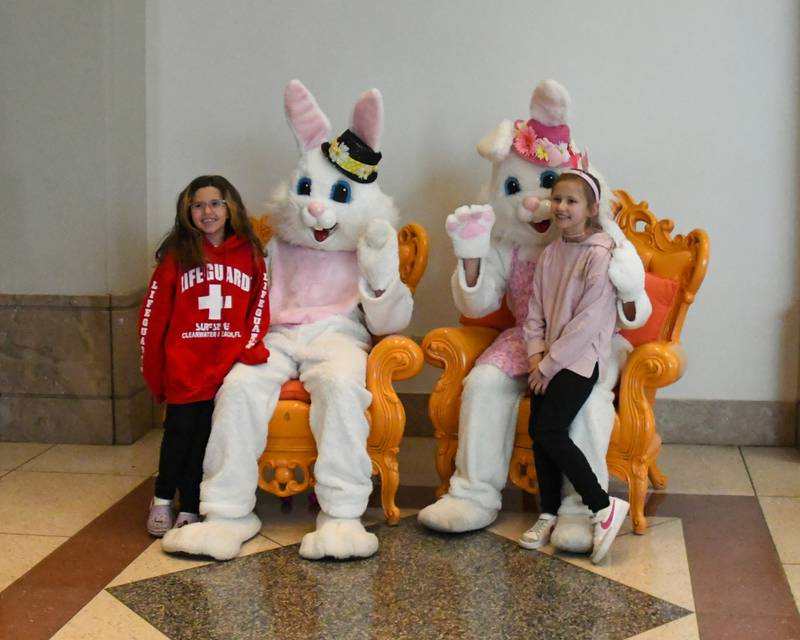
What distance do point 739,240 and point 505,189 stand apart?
1.00m

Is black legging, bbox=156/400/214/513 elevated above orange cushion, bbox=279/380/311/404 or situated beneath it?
situated beneath

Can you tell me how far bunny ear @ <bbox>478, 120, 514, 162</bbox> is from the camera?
3213mm

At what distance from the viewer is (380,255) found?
3.08 meters

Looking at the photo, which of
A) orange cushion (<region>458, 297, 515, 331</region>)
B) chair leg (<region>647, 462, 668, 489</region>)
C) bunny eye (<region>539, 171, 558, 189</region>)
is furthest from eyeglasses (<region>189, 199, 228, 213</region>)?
chair leg (<region>647, 462, 668, 489</region>)

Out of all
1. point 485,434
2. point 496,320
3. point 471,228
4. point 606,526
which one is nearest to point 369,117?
point 471,228

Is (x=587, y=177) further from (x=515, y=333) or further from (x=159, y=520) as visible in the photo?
(x=159, y=520)

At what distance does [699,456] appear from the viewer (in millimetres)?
3758

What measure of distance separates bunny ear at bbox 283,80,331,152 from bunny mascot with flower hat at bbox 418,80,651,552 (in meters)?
0.50

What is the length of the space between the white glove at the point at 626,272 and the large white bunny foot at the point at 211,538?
1.18 meters

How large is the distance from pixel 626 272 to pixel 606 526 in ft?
2.17

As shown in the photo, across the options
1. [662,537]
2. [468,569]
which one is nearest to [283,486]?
[468,569]

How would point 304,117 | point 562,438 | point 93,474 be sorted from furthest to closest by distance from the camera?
point 93,474, point 304,117, point 562,438

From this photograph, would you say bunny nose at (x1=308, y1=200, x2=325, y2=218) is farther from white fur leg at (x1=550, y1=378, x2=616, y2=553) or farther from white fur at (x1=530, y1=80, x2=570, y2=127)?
white fur leg at (x1=550, y1=378, x2=616, y2=553)

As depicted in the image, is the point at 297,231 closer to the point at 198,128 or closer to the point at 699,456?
the point at 198,128
